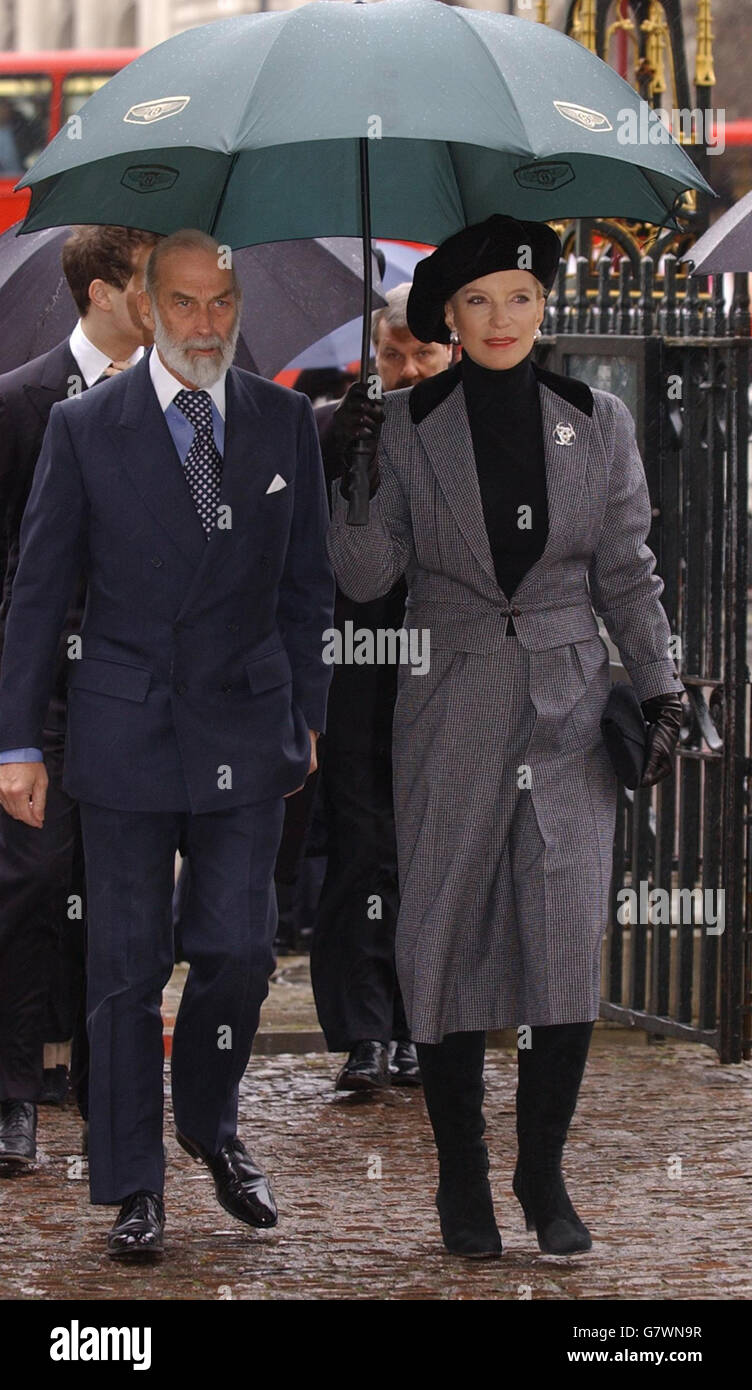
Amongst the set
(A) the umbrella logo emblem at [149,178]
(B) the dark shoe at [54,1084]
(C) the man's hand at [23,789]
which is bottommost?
(B) the dark shoe at [54,1084]

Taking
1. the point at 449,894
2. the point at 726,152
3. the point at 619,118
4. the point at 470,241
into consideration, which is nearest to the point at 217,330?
the point at 470,241

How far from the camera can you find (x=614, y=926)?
7.29m

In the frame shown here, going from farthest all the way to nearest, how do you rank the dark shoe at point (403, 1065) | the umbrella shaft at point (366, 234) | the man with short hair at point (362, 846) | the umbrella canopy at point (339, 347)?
the umbrella canopy at point (339, 347), the dark shoe at point (403, 1065), the man with short hair at point (362, 846), the umbrella shaft at point (366, 234)

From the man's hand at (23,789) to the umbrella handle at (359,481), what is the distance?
0.81 metres

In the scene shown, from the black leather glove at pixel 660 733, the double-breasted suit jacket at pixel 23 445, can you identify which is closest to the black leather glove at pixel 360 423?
the black leather glove at pixel 660 733

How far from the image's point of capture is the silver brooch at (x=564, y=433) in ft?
16.0

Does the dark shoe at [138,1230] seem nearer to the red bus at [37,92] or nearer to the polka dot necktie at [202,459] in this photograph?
the polka dot necktie at [202,459]

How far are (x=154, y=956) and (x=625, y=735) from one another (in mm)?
1048

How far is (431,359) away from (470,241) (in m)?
1.69

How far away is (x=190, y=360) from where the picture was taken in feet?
16.0

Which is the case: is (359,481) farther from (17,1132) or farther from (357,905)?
(357,905)

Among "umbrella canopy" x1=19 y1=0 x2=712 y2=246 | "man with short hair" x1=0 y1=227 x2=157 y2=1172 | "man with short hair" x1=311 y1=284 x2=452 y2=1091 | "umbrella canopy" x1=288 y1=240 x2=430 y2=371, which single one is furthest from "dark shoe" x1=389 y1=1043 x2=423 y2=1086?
"umbrella canopy" x1=288 y1=240 x2=430 y2=371

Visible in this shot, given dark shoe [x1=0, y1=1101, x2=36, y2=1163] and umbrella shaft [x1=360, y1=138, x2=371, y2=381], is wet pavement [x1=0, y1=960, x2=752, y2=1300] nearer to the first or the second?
dark shoe [x1=0, y1=1101, x2=36, y2=1163]
